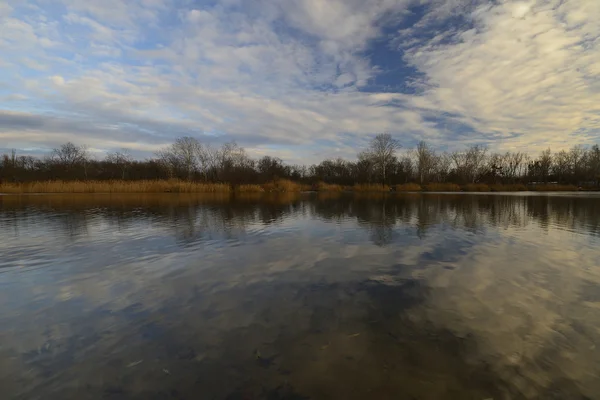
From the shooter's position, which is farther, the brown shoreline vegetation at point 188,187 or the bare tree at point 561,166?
the bare tree at point 561,166

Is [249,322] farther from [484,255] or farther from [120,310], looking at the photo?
[484,255]

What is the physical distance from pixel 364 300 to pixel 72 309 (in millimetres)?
4419

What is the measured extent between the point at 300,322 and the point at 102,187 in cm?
4184

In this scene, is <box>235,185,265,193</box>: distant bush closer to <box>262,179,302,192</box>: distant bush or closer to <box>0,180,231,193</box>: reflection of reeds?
<box>262,179,302,192</box>: distant bush

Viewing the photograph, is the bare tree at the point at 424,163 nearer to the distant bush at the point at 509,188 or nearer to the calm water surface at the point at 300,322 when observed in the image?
the distant bush at the point at 509,188

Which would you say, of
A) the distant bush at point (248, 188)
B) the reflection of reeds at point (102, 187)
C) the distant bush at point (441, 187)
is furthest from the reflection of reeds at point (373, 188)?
the reflection of reeds at point (102, 187)

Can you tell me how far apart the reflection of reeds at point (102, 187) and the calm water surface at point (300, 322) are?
3365 centimetres

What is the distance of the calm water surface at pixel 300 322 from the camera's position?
2789 millimetres

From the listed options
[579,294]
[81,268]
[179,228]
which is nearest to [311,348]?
[579,294]

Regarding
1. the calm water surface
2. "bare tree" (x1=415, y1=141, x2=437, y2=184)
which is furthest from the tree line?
the calm water surface

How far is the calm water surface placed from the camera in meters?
2.79

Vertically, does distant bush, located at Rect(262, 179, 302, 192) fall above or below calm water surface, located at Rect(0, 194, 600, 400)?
above

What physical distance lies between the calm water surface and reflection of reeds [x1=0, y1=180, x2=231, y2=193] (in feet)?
110

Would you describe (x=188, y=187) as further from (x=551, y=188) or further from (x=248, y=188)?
(x=551, y=188)
